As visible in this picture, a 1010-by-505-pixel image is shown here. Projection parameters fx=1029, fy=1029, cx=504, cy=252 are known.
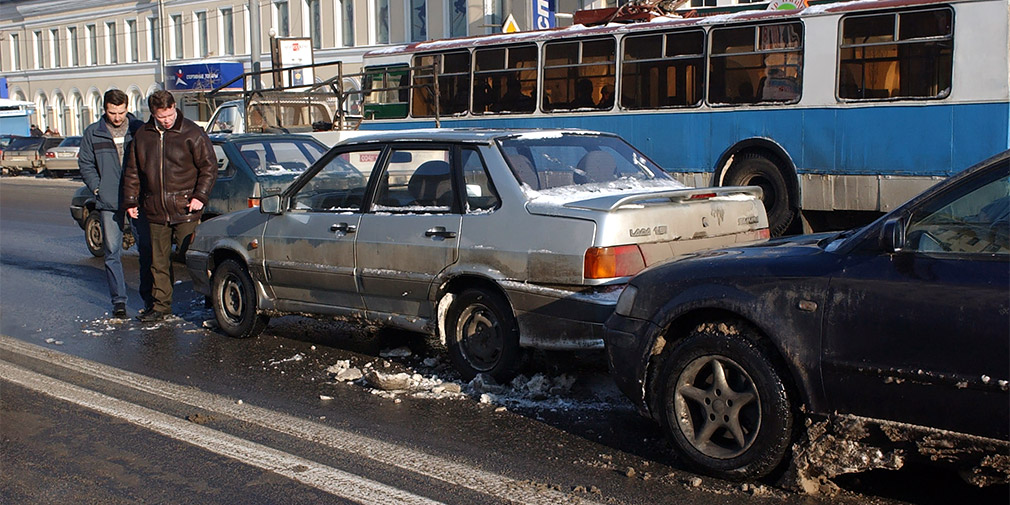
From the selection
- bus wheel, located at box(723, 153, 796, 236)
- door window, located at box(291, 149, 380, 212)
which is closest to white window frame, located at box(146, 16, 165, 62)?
bus wheel, located at box(723, 153, 796, 236)

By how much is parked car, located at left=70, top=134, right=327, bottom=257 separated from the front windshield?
4.24 meters

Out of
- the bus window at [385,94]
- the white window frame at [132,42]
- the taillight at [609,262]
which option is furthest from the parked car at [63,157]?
the taillight at [609,262]

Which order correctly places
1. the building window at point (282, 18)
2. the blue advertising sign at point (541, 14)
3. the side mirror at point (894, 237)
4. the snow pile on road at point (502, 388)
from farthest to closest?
the building window at point (282, 18), the blue advertising sign at point (541, 14), the snow pile on road at point (502, 388), the side mirror at point (894, 237)

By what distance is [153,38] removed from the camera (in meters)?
49.1

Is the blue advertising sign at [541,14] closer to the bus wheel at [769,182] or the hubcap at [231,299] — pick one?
the bus wheel at [769,182]

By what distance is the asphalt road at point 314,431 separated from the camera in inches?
175

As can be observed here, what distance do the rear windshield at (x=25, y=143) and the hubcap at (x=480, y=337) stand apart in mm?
36061

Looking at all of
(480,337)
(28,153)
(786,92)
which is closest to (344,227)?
(480,337)

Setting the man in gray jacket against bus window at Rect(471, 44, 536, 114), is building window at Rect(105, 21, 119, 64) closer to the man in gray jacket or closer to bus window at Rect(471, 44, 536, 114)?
bus window at Rect(471, 44, 536, 114)

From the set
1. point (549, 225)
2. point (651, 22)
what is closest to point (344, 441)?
point (549, 225)

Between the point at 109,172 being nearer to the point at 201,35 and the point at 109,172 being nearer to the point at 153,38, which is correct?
the point at 201,35

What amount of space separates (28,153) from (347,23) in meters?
12.7

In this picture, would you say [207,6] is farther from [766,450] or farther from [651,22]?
[766,450]

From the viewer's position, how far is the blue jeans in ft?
28.9
